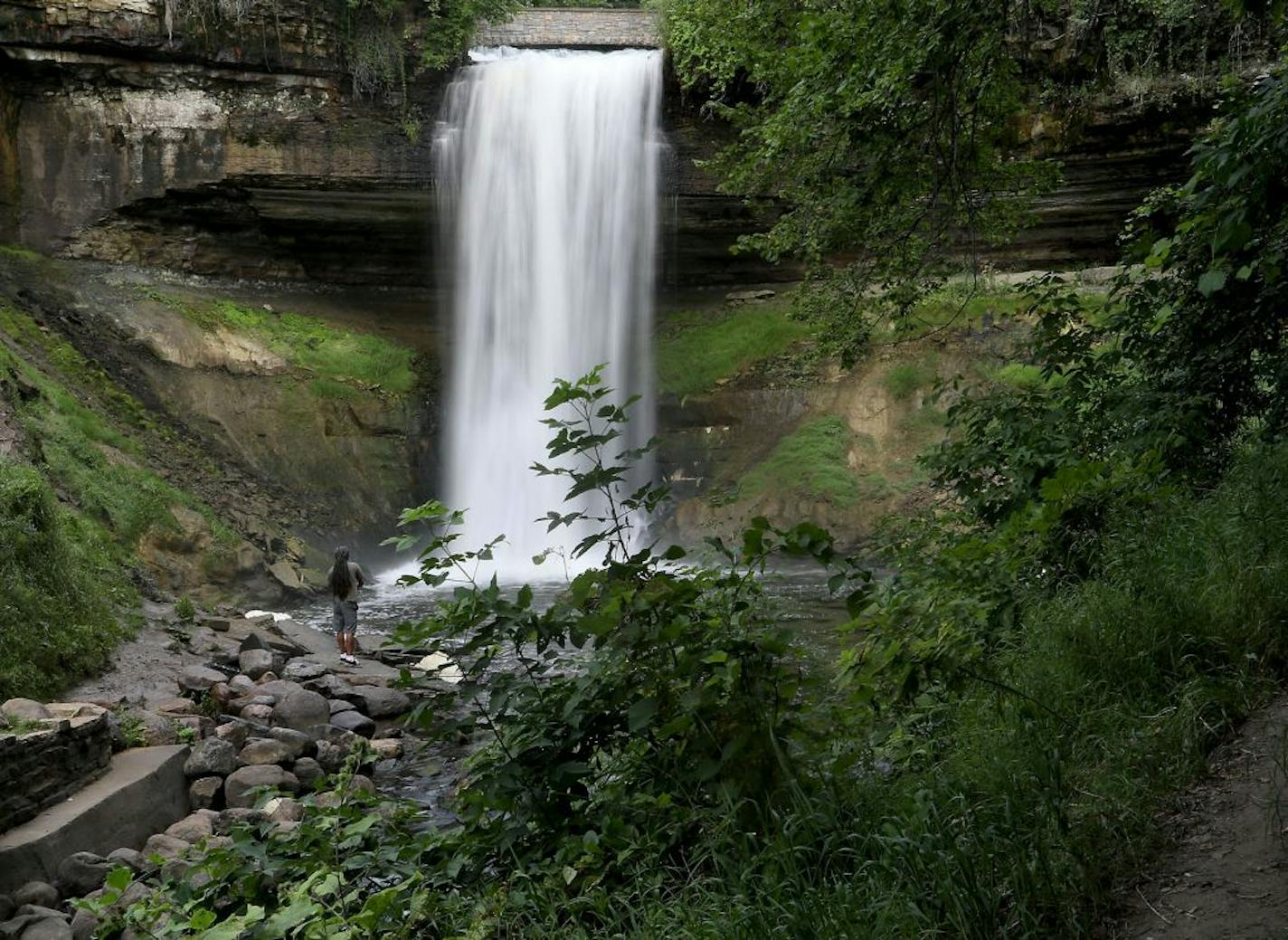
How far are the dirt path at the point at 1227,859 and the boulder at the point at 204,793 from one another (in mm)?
6355

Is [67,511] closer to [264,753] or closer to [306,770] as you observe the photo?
[264,753]

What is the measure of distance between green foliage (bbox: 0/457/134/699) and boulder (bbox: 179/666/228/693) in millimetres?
736

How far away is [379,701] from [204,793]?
8.68 ft

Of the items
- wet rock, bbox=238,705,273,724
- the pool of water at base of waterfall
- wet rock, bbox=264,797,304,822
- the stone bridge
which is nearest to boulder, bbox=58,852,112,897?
wet rock, bbox=264,797,304,822

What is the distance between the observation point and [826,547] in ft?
10.9

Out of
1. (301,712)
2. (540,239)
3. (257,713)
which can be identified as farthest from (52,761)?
(540,239)

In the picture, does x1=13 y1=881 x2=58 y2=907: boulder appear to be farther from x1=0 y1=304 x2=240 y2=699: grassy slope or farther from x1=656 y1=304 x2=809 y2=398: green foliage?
x1=656 y1=304 x2=809 y2=398: green foliage

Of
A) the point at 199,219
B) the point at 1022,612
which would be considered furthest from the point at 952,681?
the point at 199,219

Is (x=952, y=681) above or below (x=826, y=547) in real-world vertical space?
below

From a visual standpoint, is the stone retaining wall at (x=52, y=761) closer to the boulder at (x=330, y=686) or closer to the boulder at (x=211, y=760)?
the boulder at (x=211, y=760)

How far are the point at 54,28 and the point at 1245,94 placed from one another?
2019 centimetres

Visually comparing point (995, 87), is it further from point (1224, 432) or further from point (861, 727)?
point (861, 727)

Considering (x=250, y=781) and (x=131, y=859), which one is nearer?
(x=131, y=859)

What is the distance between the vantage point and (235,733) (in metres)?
8.31
